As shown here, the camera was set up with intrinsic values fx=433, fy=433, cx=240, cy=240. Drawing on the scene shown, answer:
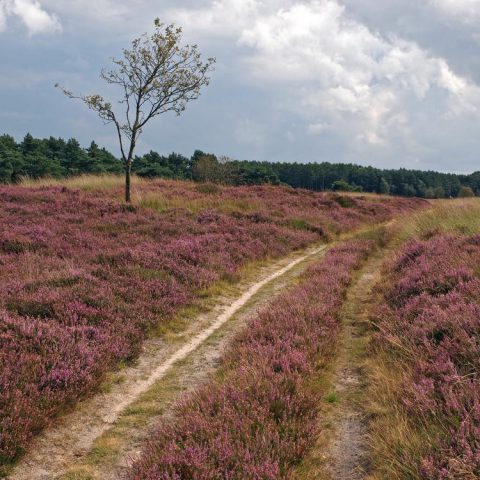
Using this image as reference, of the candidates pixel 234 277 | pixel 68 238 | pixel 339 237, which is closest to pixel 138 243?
pixel 68 238

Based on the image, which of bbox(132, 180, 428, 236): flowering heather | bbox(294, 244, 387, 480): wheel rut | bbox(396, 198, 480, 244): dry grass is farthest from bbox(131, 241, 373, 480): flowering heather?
bbox(132, 180, 428, 236): flowering heather

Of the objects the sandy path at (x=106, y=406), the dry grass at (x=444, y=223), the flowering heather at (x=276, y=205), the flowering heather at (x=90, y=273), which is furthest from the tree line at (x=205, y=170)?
the sandy path at (x=106, y=406)

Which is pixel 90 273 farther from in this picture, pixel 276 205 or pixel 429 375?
pixel 276 205

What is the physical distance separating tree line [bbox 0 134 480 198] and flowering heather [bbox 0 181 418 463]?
21441 millimetres

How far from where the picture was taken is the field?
15.6ft

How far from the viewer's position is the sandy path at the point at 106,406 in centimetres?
499

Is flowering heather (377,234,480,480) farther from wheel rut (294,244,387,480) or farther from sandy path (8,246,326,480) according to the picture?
sandy path (8,246,326,480)

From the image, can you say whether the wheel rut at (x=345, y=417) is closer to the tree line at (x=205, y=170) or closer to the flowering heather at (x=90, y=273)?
the flowering heather at (x=90, y=273)

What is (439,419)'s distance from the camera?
4820 millimetres

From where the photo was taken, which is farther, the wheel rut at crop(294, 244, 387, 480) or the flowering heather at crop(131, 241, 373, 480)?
the wheel rut at crop(294, 244, 387, 480)

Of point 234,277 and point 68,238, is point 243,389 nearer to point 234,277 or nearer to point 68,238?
point 234,277

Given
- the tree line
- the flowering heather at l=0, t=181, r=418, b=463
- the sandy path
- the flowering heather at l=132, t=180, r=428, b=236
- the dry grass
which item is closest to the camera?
the sandy path

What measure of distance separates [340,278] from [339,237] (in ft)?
41.1

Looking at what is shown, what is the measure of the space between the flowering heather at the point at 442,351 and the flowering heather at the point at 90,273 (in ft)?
15.1
